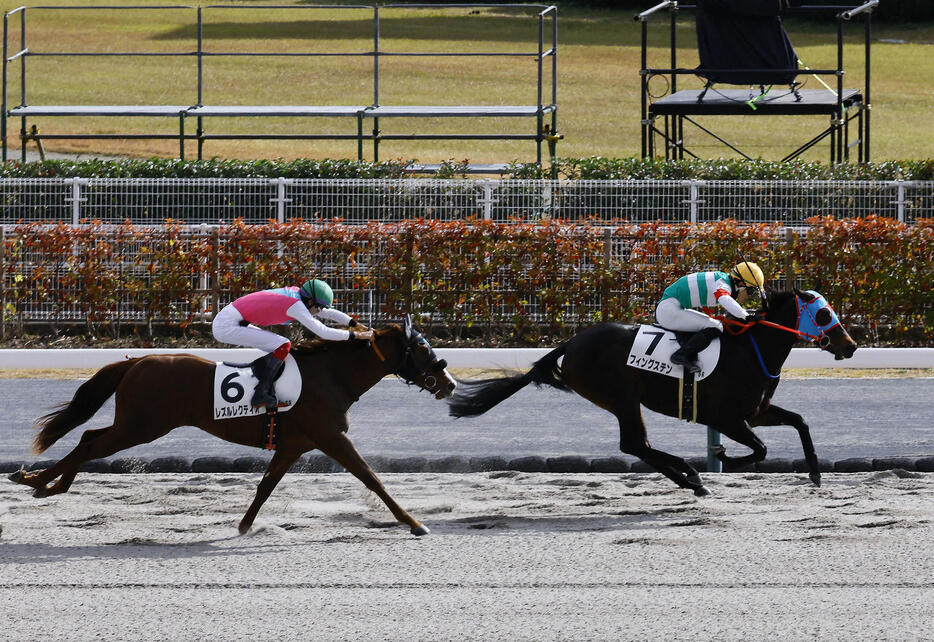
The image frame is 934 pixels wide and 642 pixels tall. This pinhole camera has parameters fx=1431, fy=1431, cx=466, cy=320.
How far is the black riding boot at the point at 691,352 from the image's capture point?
839 cm

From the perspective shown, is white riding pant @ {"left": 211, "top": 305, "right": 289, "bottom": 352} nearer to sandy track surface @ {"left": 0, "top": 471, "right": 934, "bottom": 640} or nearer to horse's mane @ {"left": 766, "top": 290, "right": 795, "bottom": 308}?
Answer: sandy track surface @ {"left": 0, "top": 471, "right": 934, "bottom": 640}

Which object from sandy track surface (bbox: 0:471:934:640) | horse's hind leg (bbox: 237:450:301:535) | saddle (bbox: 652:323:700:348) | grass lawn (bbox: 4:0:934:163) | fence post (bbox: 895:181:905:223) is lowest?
sandy track surface (bbox: 0:471:934:640)

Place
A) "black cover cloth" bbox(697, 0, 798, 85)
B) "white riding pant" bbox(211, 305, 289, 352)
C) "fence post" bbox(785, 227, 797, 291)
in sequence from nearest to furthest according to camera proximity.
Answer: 1. "white riding pant" bbox(211, 305, 289, 352)
2. "fence post" bbox(785, 227, 797, 291)
3. "black cover cloth" bbox(697, 0, 798, 85)

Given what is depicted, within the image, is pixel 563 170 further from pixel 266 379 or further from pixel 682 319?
pixel 266 379

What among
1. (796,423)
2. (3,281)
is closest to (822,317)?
(796,423)

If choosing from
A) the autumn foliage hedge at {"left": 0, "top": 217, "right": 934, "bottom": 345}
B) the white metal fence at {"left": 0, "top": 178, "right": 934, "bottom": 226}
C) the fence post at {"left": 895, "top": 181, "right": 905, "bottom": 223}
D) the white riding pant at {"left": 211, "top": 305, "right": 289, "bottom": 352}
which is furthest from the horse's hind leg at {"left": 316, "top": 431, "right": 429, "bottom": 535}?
the fence post at {"left": 895, "top": 181, "right": 905, "bottom": 223}

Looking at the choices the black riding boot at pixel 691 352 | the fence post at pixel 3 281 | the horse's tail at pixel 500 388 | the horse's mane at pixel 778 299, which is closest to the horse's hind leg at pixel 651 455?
the black riding boot at pixel 691 352

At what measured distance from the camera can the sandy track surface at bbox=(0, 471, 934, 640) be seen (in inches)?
228

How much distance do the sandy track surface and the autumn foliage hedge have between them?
5.65 metres

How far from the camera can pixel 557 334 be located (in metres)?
14.5

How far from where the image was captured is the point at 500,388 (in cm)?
878

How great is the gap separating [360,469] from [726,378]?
7.75 ft

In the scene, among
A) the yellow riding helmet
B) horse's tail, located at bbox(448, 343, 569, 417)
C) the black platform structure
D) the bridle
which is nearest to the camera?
the bridle

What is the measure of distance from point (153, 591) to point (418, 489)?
Answer: 248 cm
